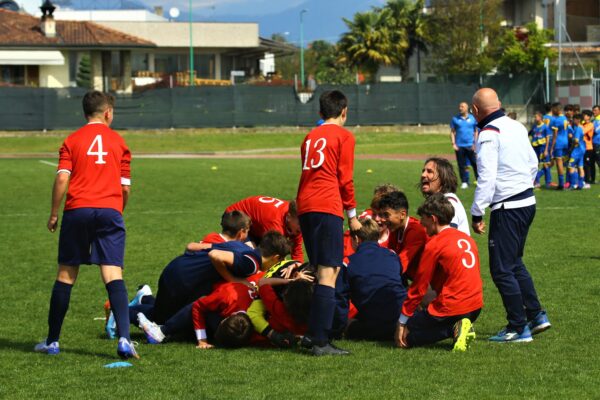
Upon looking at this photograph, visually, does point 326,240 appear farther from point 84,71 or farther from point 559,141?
point 84,71

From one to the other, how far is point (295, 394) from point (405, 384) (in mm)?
752

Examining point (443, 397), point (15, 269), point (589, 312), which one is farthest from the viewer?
point (15, 269)

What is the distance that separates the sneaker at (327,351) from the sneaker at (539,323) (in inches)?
66.8

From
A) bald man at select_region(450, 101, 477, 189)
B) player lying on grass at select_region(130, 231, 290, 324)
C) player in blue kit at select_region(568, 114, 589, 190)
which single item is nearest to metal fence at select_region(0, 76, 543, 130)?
bald man at select_region(450, 101, 477, 189)

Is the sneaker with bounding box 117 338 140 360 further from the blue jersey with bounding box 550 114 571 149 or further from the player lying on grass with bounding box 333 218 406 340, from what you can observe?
the blue jersey with bounding box 550 114 571 149

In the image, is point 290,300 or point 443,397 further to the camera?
point 290,300

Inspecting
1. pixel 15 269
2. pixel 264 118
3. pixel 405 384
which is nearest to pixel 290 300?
pixel 405 384

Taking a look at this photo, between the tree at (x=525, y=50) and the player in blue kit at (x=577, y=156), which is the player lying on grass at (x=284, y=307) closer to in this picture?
the player in blue kit at (x=577, y=156)

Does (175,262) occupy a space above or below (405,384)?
above

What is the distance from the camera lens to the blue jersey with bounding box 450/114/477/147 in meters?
24.0

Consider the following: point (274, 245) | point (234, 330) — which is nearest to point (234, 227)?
point (274, 245)

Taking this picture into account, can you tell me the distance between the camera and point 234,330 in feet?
26.8

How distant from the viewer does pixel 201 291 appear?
8.66 meters

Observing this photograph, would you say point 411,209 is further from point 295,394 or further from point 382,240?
point 295,394
